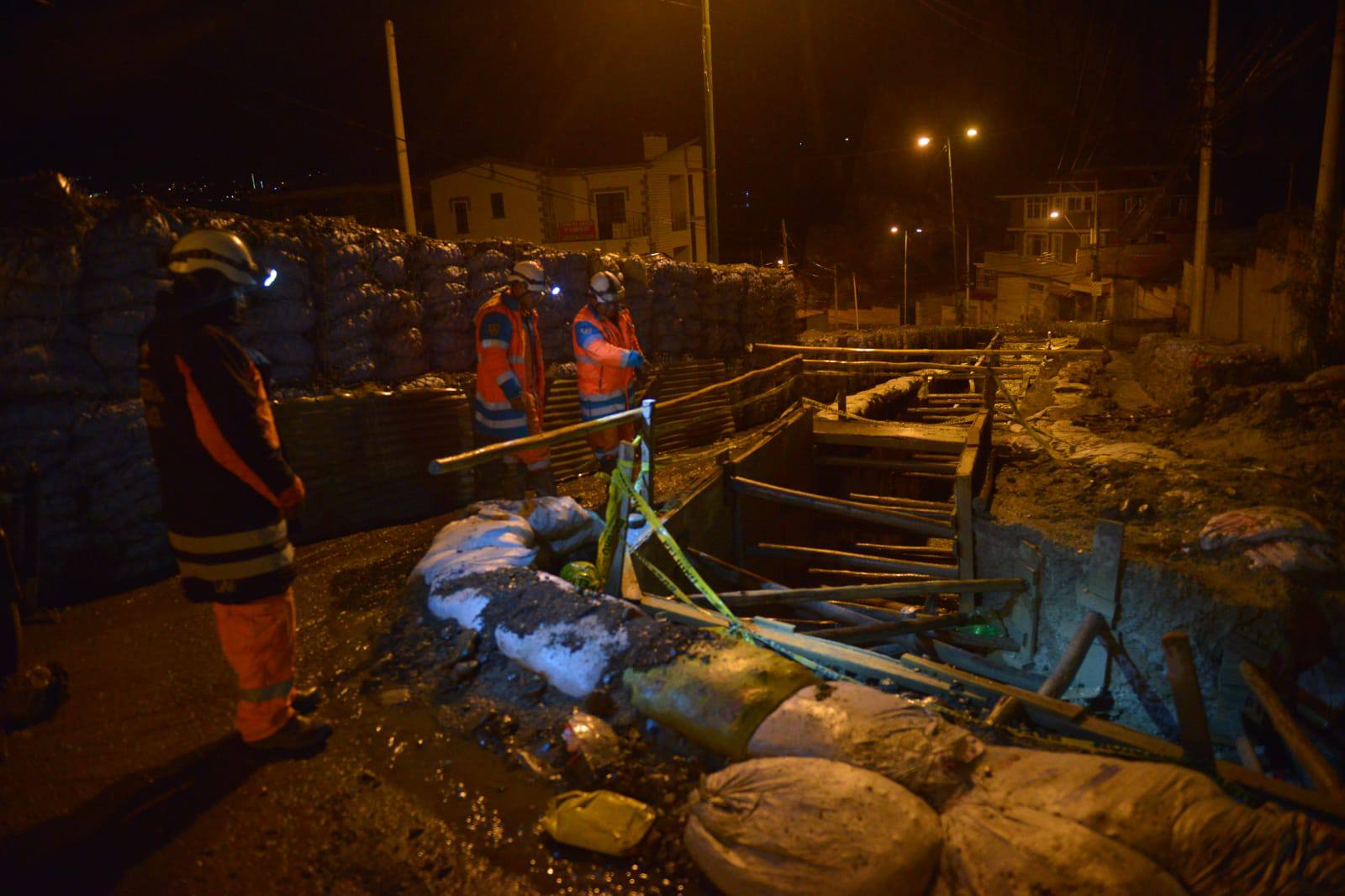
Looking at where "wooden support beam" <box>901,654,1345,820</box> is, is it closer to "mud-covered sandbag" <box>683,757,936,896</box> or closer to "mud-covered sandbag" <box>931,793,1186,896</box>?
"mud-covered sandbag" <box>931,793,1186,896</box>

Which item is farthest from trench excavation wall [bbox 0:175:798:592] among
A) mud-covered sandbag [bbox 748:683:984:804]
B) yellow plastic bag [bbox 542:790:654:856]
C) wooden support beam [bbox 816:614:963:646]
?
wooden support beam [bbox 816:614:963:646]

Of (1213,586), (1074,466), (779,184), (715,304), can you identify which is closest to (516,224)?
(715,304)

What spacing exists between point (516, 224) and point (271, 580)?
27.9 metres

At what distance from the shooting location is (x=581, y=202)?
3023 cm

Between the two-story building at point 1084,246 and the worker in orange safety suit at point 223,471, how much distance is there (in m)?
32.1

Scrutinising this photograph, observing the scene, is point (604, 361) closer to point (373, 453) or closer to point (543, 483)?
point (543, 483)

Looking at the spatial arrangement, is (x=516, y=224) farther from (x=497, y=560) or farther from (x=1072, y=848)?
(x=1072, y=848)

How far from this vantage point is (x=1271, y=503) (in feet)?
17.7

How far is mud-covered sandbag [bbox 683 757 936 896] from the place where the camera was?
1898 mm

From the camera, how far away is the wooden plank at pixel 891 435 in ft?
26.7

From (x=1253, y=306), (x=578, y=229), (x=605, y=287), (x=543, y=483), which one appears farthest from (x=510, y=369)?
(x=578, y=229)

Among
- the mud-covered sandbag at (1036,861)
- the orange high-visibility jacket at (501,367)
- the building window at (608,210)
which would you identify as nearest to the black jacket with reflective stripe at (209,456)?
the mud-covered sandbag at (1036,861)

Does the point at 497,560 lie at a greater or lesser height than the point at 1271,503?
greater

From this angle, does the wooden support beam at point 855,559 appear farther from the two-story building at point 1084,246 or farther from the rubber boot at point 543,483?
the two-story building at point 1084,246
